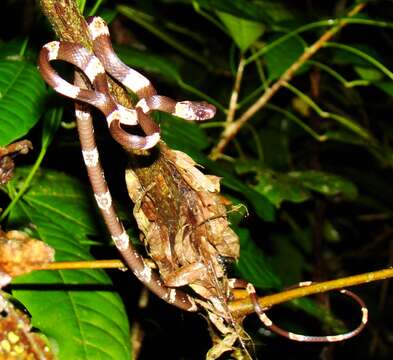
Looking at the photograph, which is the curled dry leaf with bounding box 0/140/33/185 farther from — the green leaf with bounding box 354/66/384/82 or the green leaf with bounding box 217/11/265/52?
the green leaf with bounding box 354/66/384/82

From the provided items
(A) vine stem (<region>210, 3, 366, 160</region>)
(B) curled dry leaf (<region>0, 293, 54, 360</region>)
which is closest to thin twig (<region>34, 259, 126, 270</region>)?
(B) curled dry leaf (<region>0, 293, 54, 360</region>)

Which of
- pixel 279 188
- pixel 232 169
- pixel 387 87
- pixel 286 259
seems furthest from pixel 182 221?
pixel 286 259

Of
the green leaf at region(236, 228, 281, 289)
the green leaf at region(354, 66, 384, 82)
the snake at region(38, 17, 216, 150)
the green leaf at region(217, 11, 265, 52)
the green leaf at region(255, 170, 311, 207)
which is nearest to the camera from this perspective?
the snake at region(38, 17, 216, 150)

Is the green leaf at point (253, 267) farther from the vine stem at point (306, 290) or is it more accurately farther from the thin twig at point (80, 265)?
the thin twig at point (80, 265)

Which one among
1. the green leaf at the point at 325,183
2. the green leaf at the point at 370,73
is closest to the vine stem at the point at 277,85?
the green leaf at the point at 370,73

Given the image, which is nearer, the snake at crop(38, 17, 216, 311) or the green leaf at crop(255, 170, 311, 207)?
the snake at crop(38, 17, 216, 311)
